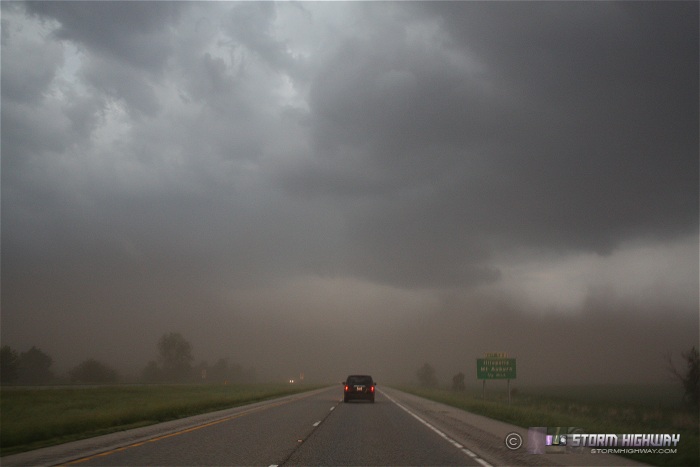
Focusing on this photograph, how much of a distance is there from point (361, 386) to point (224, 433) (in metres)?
24.3

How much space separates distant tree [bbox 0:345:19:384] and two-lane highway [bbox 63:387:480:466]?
112951 millimetres

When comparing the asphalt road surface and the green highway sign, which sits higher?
the green highway sign

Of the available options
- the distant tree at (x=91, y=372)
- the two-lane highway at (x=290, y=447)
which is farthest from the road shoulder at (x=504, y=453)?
the distant tree at (x=91, y=372)

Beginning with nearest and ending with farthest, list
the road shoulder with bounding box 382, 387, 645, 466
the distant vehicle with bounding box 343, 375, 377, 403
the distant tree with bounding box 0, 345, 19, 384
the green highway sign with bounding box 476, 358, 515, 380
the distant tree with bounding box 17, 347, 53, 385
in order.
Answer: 1. the road shoulder with bounding box 382, 387, 645, 466
2. the green highway sign with bounding box 476, 358, 515, 380
3. the distant vehicle with bounding box 343, 375, 377, 403
4. the distant tree with bounding box 0, 345, 19, 384
5. the distant tree with bounding box 17, 347, 53, 385

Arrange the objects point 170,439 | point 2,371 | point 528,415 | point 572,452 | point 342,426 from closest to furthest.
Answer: point 572,452
point 170,439
point 342,426
point 528,415
point 2,371

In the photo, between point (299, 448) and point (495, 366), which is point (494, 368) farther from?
point (299, 448)

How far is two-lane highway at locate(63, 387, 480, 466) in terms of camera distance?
12680mm

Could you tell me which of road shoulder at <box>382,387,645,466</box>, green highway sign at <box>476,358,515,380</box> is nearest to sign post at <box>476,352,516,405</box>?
green highway sign at <box>476,358,515,380</box>

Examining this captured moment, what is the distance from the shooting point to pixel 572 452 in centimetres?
1535

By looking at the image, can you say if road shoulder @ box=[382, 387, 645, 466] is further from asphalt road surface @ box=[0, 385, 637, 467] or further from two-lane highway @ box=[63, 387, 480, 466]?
two-lane highway @ box=[63, 387, 480, 466]

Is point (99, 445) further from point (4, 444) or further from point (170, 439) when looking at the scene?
point (4, 444)

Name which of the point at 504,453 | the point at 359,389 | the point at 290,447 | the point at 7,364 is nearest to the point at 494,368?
the point at 359,389

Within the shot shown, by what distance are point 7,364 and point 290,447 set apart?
400ft

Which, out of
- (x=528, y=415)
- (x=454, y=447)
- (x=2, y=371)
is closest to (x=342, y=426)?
(x=454, y=447)
